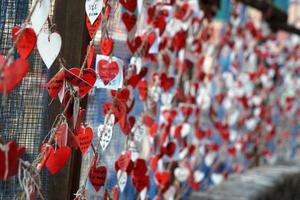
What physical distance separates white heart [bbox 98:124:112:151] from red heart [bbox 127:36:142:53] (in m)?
0.32

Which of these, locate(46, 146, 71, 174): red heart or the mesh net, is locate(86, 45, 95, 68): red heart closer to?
the mesh net

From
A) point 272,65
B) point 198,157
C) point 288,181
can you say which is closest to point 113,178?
point 198,157

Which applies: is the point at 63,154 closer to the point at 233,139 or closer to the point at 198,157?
the point at 198,157

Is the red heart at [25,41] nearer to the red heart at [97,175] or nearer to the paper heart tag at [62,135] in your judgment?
the paper heart tag at [62,135]

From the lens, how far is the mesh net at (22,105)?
1127 millimetres

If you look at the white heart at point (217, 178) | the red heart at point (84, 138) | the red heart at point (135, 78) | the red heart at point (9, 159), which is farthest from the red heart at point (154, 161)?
the white heart at point (217, 178)

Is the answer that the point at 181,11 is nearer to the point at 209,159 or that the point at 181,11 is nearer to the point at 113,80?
the point at 113,80

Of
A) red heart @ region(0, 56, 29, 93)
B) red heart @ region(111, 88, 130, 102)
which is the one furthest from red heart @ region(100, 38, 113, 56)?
red heart @ region(0, 56, 29, 93)

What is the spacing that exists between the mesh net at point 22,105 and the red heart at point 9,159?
19cm

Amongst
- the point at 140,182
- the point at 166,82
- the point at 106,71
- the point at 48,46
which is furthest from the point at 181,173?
the point at 48,46

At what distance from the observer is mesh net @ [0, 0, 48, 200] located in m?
1.13

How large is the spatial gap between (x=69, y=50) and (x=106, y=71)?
0.35 feet

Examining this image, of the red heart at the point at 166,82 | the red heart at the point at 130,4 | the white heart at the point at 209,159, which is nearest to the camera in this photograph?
the red heart at the point at 130,4

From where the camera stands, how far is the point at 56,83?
3.60 ft
